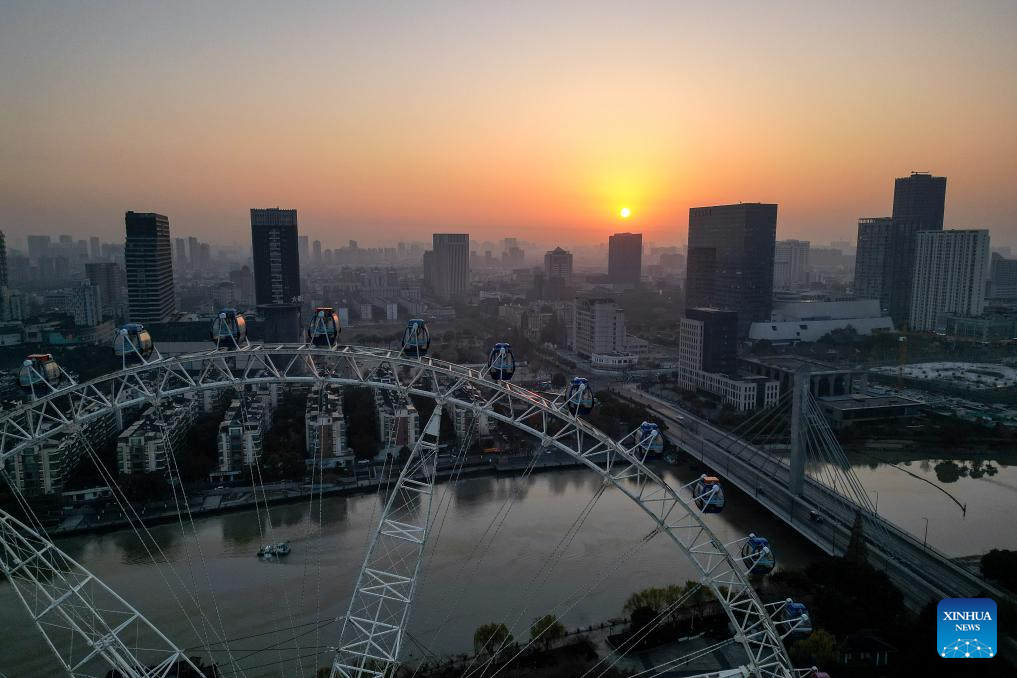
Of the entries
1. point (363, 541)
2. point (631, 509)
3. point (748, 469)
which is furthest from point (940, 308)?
point (363, 541)

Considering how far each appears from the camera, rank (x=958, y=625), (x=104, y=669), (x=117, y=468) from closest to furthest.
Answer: (x=958, y=625), (x=104, y=669), (x=117, y=468)

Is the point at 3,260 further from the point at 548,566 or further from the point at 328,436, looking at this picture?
the point at 548,566

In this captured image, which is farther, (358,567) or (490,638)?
(358,567)

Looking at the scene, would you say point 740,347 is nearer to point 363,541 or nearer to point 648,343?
point 648,343

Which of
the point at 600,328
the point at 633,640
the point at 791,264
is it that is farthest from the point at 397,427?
the point at 791,264

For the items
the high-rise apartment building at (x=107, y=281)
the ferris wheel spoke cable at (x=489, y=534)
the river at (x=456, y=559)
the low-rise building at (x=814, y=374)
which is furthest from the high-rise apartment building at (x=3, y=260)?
the low-rise building at (x=814, y=374)

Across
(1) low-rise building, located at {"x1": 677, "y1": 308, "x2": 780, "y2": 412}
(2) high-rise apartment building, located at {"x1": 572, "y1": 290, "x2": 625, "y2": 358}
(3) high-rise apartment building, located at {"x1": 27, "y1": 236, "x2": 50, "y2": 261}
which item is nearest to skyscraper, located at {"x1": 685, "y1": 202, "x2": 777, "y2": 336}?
(2) high-rise apartment building, located at {"x1": 572, "y1": 290, "x2": 625, "y2": 358}
